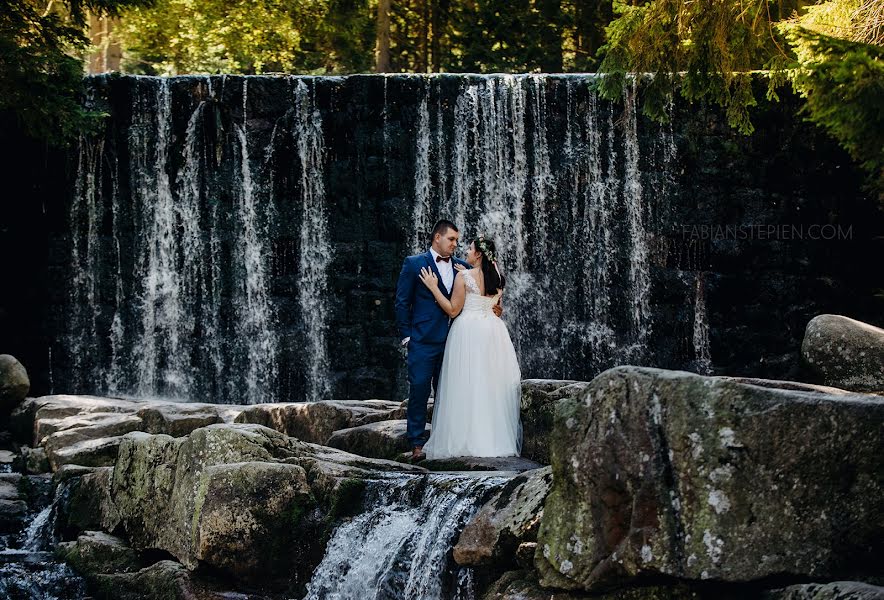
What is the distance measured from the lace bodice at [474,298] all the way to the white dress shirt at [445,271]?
0.35 ft

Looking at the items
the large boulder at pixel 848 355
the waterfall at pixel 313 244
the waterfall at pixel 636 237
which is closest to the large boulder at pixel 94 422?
the waterfall at pixel 313 244

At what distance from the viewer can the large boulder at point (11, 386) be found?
1327cm

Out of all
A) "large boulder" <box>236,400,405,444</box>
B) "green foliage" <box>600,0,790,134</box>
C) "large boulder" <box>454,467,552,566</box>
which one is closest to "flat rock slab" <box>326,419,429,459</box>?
"large boulder" <box>236,400,405,444</box>

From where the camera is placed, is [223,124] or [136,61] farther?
[136,61]

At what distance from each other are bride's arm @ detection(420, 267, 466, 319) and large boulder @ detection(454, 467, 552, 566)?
9.43 ft

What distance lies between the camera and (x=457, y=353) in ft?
31.0

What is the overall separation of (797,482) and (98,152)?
1495 centimetres

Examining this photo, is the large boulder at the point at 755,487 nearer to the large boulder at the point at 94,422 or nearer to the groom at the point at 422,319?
the groom at the point at 422,319

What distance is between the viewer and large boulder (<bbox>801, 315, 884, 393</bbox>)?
8.66 metres

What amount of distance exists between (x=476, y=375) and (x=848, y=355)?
2.92 metres

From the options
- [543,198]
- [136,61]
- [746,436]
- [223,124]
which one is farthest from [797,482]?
[136,61]

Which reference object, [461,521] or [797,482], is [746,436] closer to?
[797,482]

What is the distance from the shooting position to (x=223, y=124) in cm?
1781

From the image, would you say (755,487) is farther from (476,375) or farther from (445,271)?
(445,271)
